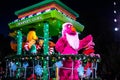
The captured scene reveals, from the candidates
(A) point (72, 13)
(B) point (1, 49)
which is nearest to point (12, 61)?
(A) point (72, 13)

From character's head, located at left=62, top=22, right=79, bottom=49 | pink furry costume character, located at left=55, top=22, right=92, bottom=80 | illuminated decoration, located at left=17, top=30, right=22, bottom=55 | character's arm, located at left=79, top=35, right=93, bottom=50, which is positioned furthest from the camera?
illuminated decoration, located at left=17, top=30, right=22, bottom=55

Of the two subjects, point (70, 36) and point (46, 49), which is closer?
point (70, 36)

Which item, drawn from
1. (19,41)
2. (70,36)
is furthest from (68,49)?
(19,41)

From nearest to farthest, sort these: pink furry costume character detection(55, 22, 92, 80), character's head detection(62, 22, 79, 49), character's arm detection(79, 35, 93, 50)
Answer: pink furry costume character detection(55, 22, 92, 80)
character's head detection(62, 22, 79, 49)
character's arm detection(79, 35, 93, 50)

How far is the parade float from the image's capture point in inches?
391

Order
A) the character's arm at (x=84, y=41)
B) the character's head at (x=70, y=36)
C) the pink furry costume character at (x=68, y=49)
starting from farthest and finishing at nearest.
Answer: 1. the character's arm at (x=84, y=41)
2. the character's head at (x=70, y=36)
3. the pink furry costume character at (x=68, y=49)

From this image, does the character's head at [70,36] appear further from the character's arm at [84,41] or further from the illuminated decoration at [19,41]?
the illuminated decoration at [19,41]

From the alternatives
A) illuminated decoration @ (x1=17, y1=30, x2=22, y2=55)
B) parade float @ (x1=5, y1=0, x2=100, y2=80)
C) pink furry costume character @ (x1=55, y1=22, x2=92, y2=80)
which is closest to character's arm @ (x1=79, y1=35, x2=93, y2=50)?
parade float @ (x1=5, y1=0, x2=100, y2=80)

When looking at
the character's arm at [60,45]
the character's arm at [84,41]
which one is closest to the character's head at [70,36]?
the character's arm at [60,45]

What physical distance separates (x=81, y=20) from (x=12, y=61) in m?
11.2

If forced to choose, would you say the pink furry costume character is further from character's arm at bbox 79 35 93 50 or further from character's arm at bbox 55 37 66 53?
character's arm at bbox 79 35 93 50

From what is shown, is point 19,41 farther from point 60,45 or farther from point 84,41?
point 84,41

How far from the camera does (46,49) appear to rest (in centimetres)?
1105

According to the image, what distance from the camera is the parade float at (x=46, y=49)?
9.92 metres
